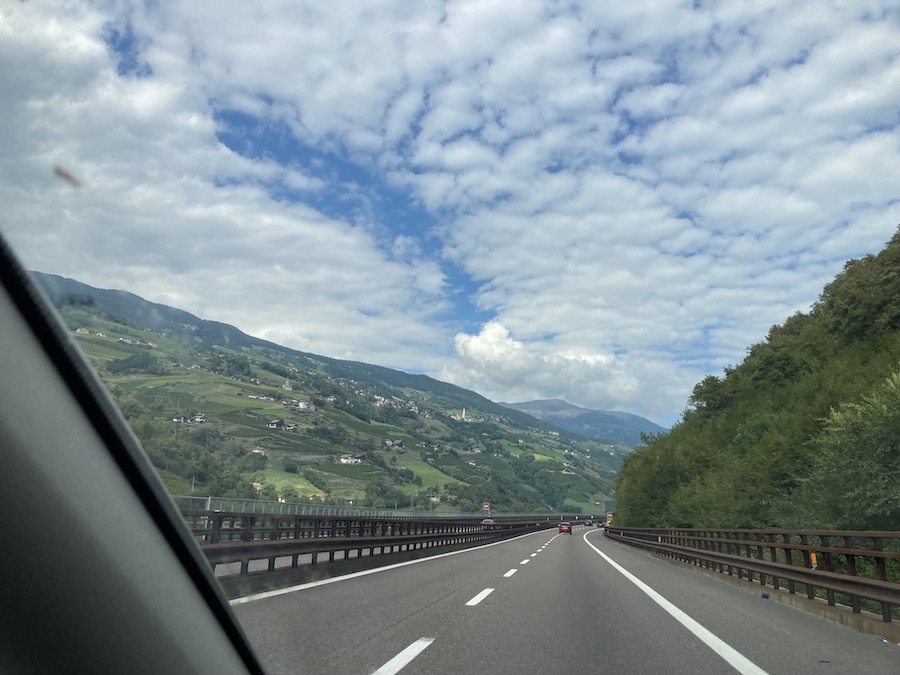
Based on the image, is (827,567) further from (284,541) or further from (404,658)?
(284,541)

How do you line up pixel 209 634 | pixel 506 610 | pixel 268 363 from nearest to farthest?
pixel 209 634 → pixel 268 363 → pixel 506 610

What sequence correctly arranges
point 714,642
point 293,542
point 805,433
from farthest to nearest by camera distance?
point 805,433 < point 293,542 < point 714,642

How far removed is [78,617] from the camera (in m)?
2.29

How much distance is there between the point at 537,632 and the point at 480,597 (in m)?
3.54

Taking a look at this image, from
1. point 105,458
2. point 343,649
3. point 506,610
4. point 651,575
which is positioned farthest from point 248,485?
point 651,575

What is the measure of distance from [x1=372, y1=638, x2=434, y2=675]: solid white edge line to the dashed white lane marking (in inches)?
136

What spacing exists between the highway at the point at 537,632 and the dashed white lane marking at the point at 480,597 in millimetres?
75

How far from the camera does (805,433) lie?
4138 centimetres

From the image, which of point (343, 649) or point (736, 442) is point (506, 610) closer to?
point (343, 649)

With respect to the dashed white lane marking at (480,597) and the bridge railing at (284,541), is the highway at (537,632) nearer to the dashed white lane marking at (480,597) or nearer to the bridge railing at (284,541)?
the dashed white lane marking at (480,597)

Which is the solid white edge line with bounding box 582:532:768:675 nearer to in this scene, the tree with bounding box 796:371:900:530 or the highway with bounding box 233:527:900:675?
the highway with bounding box 233:527:900:675

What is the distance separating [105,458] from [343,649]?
4.81 meters

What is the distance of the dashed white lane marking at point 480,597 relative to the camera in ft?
35.0

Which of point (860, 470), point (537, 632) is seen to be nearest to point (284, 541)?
point (537, 632)
